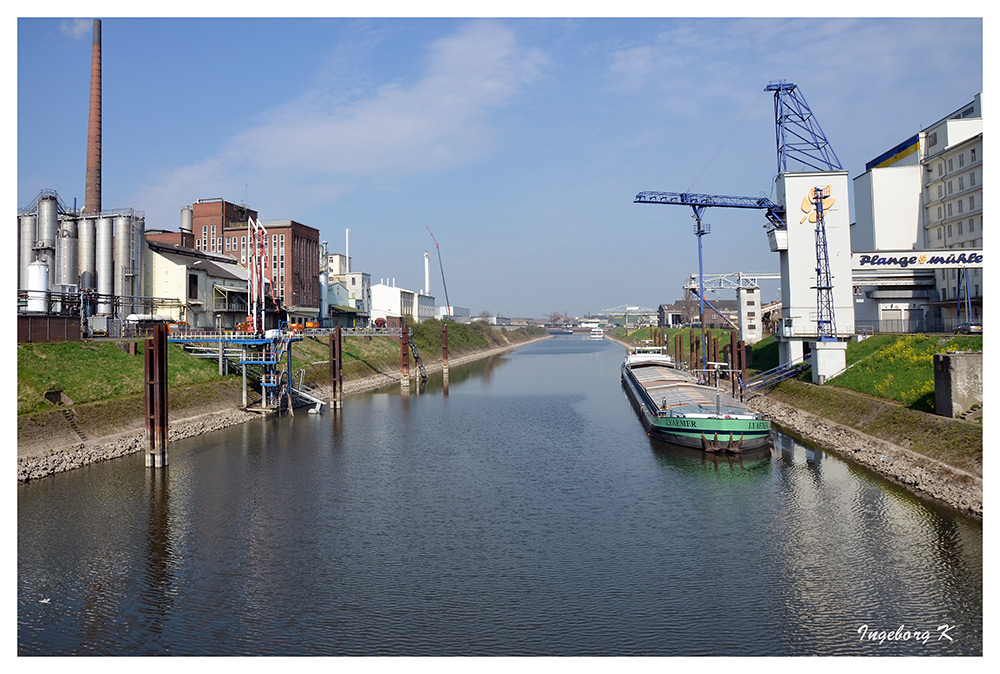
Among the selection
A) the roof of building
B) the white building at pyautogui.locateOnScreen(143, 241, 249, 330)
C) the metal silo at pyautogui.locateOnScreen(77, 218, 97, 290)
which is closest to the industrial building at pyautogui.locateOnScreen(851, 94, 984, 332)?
the white building at pyautogui.locateOnScreen(143, 241, 249, 330)

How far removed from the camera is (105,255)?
53594 mm

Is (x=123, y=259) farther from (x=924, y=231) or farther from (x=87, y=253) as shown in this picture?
(x=924, y=231)

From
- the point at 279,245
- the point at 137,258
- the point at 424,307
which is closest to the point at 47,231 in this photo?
the point at 137,258

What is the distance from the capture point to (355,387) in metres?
63.5

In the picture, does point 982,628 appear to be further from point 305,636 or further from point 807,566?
point 305,636

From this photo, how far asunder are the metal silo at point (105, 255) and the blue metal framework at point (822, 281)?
53.7 m

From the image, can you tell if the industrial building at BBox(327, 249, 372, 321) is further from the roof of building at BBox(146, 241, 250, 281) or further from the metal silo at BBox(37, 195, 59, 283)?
the metal silo at BBox(37, 195, 59, 283)

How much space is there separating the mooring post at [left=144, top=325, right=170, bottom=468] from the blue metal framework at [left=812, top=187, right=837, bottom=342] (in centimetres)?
3997

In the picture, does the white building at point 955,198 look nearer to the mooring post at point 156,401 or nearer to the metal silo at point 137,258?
the mooring post at point 156,401

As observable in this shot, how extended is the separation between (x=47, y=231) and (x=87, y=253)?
3337 millimetres

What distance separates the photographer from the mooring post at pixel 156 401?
94.2 feet

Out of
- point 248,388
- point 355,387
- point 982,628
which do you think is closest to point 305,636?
point 982,628

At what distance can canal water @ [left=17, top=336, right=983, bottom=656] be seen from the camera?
574 inches

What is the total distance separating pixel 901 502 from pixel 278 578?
20.7 meters
